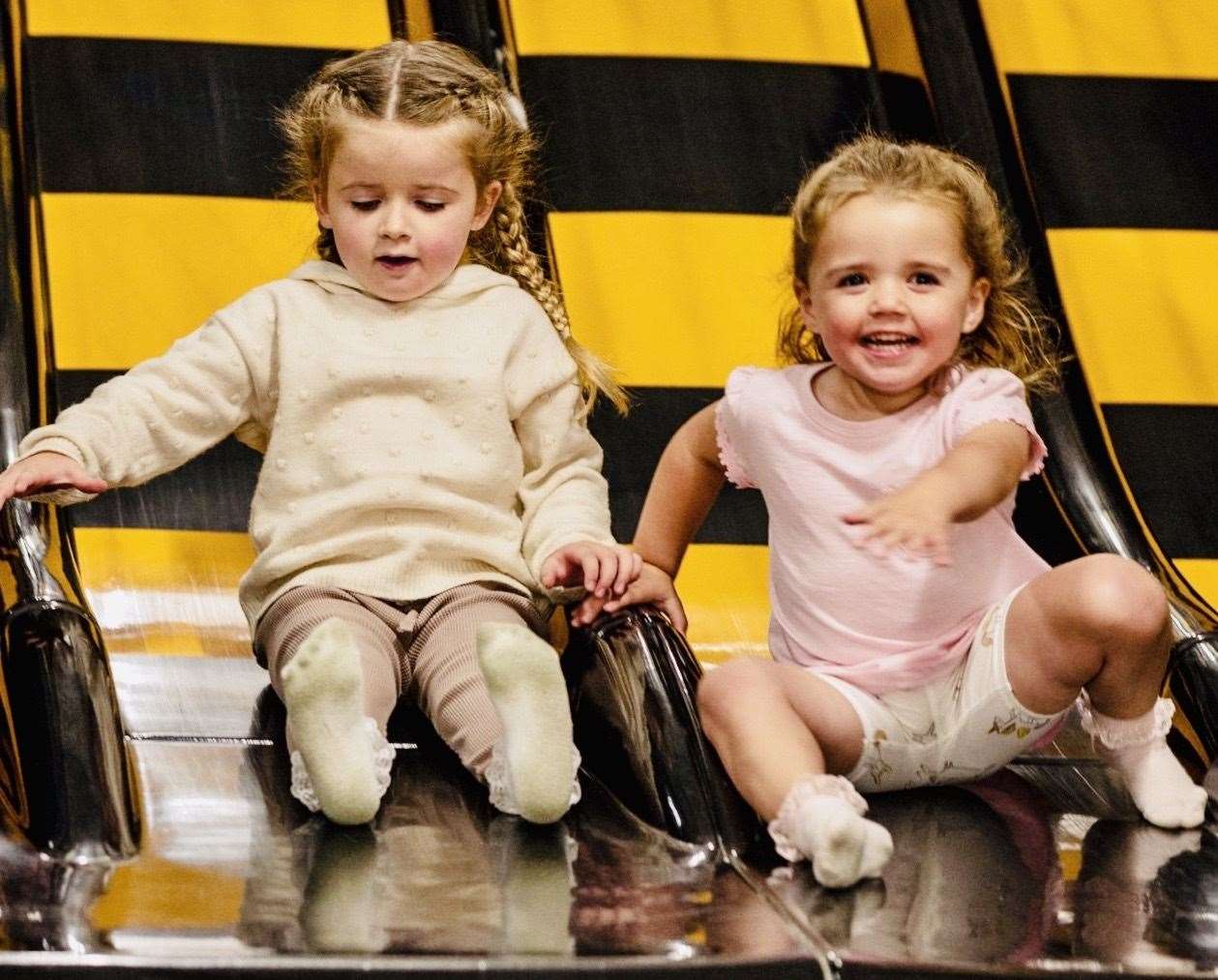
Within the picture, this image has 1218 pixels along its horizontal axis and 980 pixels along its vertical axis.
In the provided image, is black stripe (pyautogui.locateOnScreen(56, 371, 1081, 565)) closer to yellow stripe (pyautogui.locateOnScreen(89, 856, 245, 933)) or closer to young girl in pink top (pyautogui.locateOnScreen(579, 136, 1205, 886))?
young girl in pink top (pyautogui.locateOnScreen(579, 136, 1205, 886))

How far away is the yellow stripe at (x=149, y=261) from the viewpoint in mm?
2221

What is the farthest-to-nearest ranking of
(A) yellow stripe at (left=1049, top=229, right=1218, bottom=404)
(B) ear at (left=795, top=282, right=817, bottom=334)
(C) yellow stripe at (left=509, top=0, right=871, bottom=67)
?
1. (C) yellow stripe at (left=509, top=0, right=871, bottom=67)
2. (A) yellow stripe at (left=1049, top=229, right=1218, bottom=404)
3. (B) ear at (left=795, top=282, right=817, bottom=334)

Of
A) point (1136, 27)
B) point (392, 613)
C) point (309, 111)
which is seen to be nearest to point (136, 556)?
point (392, 613)

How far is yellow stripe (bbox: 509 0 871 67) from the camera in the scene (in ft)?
8.74

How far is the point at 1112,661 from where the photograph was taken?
1.56m

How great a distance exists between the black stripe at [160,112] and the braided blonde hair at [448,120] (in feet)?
1.54

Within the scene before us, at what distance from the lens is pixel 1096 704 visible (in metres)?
1.62

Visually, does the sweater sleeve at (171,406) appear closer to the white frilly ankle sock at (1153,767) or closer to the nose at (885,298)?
the nose at (885,298)

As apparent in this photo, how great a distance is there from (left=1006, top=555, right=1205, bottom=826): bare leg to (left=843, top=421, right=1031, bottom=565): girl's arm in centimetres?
10

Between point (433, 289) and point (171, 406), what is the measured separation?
0.33m

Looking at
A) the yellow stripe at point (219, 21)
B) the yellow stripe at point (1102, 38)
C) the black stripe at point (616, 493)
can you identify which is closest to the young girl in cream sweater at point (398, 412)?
the black stripe at point (616, 493)

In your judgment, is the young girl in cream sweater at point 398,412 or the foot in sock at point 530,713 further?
the young girl in cream sweater at point 398,412

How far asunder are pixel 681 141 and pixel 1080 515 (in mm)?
869

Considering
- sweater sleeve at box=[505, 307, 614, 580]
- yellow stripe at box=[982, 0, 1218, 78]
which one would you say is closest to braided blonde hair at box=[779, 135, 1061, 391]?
sweater sleeve at box=[505, 307, 614, 580]
